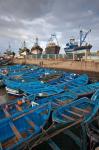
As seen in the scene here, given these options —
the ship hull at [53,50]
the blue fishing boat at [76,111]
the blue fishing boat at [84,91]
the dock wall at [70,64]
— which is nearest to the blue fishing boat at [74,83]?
the blue fishing boat at [84,91]

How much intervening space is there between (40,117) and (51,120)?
82 cm

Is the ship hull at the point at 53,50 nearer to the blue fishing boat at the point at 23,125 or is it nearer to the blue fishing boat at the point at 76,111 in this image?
the blue fishing boat at the point at 76,111

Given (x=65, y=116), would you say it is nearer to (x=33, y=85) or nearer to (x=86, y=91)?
(x=86, y=91)

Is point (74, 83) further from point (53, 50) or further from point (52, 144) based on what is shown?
point (53, 50)

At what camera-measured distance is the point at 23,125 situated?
994cm

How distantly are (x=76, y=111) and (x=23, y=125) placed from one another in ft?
11.8

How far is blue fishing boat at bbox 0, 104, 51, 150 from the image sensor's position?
853 centimetres

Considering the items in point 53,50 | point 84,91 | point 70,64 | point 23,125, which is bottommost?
point 23,125

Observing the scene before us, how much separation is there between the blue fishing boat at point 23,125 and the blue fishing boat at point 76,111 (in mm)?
695

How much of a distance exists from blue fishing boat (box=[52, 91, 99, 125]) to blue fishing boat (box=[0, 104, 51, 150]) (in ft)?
2.28

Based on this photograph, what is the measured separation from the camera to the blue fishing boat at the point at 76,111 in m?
9.77

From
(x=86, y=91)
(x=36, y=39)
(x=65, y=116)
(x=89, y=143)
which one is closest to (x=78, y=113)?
(x=65, y=116)

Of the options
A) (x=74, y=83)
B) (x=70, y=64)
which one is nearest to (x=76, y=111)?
(x=74, y=83)

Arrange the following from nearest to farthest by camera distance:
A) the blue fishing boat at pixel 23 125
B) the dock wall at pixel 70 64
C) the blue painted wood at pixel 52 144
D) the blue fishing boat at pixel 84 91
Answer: the blue painted wood at pixel 52 144, the blue fishing boat at pixel 23 125, the blue fishing boat at pixel 84 91, the dock wall at pixel 70 64
